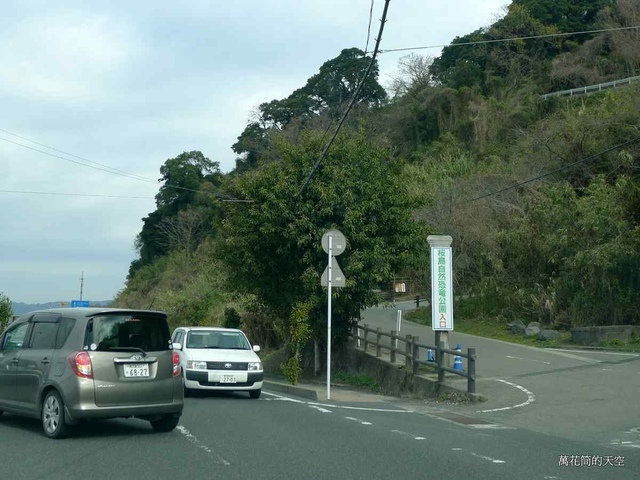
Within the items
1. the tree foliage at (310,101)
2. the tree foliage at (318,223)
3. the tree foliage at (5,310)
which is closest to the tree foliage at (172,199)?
the tree foliage at (310,101)

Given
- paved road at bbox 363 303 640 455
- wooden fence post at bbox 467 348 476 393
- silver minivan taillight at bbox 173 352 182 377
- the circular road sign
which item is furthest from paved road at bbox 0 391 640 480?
the circular road sign

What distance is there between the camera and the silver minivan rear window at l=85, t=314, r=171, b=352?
10062mm

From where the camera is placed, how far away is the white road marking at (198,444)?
866 cm

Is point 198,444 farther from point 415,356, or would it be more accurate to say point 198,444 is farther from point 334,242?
point 415,356

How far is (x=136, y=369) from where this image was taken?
10211 millimetres

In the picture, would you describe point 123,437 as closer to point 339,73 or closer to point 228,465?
point 228,465

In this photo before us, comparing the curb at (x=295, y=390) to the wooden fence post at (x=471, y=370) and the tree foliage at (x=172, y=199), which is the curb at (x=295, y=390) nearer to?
the wooden fence post at (x=471, y=370)

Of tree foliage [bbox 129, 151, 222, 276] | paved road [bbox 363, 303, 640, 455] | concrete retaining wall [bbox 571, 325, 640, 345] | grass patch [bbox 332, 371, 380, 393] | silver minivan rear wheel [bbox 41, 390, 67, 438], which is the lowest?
grass patch [bbox 332, 371, 380, 393]

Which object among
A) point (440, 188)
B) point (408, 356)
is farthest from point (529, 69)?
point (408, 356)

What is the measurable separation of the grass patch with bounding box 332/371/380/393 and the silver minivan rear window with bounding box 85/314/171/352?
9.57m

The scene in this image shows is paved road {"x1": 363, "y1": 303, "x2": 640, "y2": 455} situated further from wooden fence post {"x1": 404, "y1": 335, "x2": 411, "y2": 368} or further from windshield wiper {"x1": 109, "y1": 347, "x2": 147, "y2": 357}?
windshield wiper {"x1": 109, "y1": 347, "x2": 147, "y2": 357}

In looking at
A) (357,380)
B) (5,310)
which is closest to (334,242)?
(357,380)

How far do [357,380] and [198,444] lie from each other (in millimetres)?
11295

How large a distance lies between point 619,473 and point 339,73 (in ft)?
207
